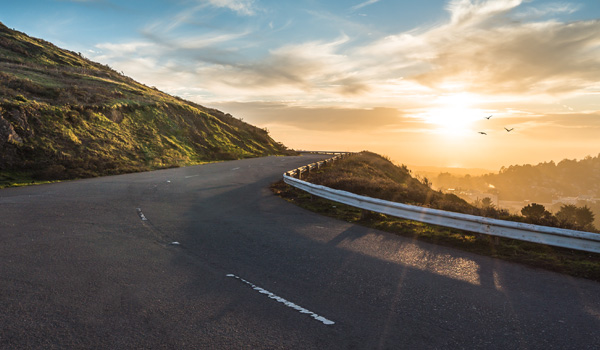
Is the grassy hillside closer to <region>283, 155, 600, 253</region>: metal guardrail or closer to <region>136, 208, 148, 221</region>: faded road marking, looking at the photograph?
<region>136, 208, 148, 221</region>: faded road marking

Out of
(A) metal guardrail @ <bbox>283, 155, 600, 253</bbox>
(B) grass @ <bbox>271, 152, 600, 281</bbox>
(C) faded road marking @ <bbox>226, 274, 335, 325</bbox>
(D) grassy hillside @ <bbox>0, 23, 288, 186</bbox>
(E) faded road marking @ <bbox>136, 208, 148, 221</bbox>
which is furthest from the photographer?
(D) grassy hillside @ <bbox>0, 23, 288, 186</bbox>

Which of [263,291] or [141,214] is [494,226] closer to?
[263,291]

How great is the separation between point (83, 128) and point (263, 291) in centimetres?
2548

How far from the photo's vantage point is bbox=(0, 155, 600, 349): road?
3979mm

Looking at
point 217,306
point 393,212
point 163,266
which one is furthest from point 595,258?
point 163,266

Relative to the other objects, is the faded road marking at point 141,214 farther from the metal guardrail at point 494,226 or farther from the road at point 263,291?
the metal guardrail at point 494,226

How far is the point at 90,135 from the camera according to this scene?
2527 centimetres

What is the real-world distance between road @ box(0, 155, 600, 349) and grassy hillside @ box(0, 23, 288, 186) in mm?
12566

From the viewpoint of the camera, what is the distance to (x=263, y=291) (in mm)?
5234

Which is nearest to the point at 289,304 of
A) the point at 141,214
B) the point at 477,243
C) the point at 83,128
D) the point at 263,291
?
the point at 263,291

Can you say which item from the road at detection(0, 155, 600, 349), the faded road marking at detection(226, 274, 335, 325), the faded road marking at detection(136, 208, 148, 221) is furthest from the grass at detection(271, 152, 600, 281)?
the faded road marking at detection(136, 208, 148, 221)

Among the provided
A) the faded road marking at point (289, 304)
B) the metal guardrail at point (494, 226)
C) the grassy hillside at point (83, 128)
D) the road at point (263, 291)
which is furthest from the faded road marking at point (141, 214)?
the grassy hillside at point (83, 128)

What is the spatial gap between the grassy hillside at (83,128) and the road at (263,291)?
12.6m

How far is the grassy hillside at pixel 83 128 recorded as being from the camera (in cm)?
1997
